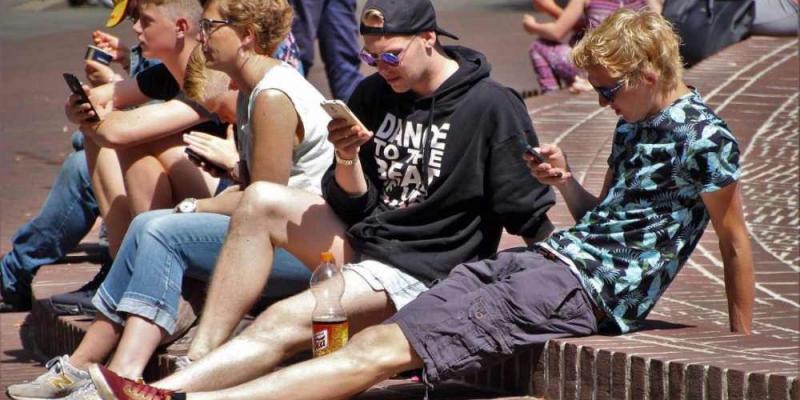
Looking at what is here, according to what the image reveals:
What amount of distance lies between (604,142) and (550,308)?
354 cm

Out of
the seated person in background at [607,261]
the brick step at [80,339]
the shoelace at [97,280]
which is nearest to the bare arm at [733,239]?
the seated person in background at [607,261]

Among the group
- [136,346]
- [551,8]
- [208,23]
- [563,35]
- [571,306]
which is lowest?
[563,35]

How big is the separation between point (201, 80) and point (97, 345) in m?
1.03

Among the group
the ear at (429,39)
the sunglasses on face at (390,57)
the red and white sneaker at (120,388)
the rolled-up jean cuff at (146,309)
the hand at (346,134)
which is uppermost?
the ear at (429,39)

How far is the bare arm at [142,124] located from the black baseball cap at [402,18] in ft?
3.89

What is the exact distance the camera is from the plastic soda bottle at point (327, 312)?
4.43 m

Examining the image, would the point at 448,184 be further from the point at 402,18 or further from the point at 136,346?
the point at 136,346

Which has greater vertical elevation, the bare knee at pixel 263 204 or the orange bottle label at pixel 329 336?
the bare knee at pixel 263 204

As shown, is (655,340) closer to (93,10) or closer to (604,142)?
(604,142)

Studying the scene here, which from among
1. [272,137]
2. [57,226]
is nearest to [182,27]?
[272,137]

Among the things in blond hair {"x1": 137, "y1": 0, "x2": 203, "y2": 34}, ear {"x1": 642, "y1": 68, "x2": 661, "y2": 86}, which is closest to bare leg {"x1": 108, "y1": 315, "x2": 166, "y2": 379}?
blond hair {"x1": 137, "y1": 0, "x2": 203, "y2": 34}

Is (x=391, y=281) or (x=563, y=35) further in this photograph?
(x=563, y=35)

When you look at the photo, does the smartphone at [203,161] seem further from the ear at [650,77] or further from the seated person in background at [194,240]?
the ear at [650,77]

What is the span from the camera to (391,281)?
465 centimetres
